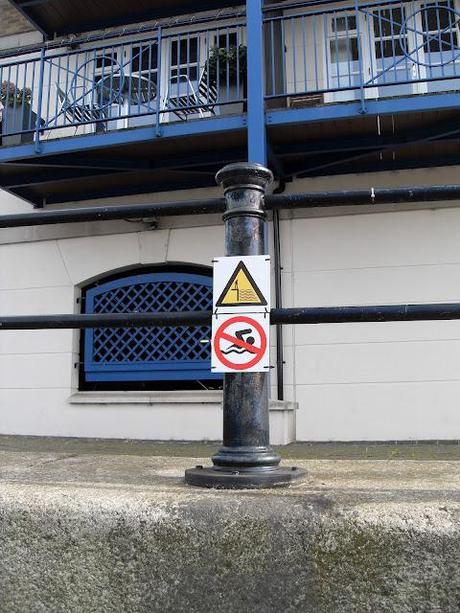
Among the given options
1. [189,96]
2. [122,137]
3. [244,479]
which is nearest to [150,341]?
[122,137]

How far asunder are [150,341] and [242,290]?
19.1 ft

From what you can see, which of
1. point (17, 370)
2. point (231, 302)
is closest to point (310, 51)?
point (17, 370)

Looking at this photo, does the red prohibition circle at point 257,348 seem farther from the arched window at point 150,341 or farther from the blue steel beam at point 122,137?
the arched window at point 150,341

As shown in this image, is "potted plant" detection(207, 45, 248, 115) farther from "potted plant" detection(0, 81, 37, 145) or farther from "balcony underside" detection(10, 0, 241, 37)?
"potted plant" detection(0, 81, 37, 145)

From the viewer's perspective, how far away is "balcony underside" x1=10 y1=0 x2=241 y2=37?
829 cm

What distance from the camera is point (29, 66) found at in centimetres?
872

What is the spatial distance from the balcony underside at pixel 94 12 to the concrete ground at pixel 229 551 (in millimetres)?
8325

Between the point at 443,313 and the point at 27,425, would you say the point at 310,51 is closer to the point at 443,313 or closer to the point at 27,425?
the point at 27,425

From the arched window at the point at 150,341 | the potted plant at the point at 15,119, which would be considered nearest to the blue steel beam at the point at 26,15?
the potted plant at the point at 15,119

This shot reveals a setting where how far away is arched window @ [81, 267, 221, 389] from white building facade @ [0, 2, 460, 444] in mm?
30

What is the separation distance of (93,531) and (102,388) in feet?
21.8

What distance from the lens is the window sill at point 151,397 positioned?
7.04m

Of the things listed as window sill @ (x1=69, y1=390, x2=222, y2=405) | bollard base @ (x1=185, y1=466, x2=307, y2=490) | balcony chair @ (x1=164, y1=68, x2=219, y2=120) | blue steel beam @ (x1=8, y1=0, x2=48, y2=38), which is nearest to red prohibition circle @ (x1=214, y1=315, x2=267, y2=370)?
bollard base @ (x1=185, y1=466, x2=307, y2=490)

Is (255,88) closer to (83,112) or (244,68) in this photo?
(244,68)
